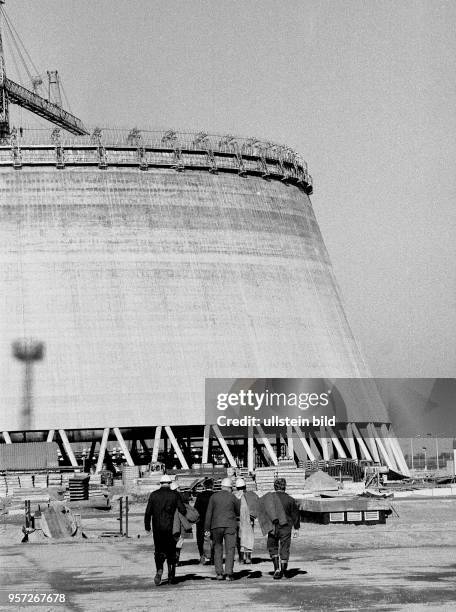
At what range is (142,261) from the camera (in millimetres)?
72000

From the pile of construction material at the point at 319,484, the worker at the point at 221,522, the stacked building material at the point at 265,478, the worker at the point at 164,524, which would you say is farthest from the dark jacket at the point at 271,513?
the stacked building material at the point at 265,478

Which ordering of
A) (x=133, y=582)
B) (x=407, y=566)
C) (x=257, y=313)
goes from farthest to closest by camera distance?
1. (x=257, y=313)
2. (x=407, y=566)
3. (x=133, y=582)

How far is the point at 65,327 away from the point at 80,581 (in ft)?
156

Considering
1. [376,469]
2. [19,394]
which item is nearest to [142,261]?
[19,394]

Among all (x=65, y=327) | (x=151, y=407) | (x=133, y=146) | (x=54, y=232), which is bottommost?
(x=151, y=407)

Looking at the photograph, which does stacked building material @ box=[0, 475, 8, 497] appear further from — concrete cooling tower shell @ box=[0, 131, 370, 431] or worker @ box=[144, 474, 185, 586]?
worker @ box=[144, 474, 185, 586]

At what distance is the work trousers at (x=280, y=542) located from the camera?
22984mm

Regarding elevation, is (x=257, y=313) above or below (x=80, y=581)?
above

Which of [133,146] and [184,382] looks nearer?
[184,382]

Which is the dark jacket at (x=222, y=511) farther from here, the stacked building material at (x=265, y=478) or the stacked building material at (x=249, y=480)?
the stacked building material at (x=265, y=478)

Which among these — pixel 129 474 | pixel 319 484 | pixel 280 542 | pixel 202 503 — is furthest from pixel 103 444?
pixel 280 542

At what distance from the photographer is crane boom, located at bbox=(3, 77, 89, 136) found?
8731cm

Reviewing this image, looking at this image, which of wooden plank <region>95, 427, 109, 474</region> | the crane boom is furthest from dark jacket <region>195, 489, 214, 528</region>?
the crane boom

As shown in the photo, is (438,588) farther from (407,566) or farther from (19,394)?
(19,394)
